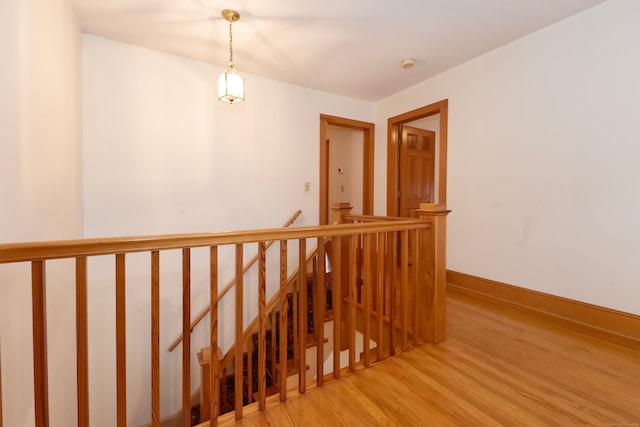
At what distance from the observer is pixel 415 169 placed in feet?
12.7

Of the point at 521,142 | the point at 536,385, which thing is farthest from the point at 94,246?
the point at 521,142

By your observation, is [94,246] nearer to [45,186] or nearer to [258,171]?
[45,186]

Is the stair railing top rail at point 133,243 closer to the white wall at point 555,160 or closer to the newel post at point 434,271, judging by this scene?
the newel post at point 434,271

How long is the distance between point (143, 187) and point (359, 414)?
2512 millimetres

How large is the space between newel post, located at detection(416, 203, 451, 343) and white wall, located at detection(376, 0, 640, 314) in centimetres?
101

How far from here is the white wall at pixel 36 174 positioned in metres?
1.10

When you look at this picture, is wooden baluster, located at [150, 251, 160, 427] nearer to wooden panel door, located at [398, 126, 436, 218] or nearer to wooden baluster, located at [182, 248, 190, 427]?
wooden baluster, located at [182, 248, 190, 427]

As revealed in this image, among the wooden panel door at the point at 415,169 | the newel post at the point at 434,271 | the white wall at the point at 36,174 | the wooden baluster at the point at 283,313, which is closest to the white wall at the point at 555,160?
the wooden panel door at the point at 415,169

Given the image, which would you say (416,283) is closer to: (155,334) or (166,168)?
(155,334)

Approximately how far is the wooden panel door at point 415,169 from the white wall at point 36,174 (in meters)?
3.38

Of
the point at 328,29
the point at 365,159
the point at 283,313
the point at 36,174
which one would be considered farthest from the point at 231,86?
the point at 365,159

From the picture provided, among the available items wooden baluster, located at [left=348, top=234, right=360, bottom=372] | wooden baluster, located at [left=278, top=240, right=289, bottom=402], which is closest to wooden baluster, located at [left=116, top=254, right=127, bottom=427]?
wooden baluster, located at [left=278, top=240, right=289, bottom=402]

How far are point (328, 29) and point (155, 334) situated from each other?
2.39 m

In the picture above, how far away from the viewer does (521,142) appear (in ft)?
7.67
